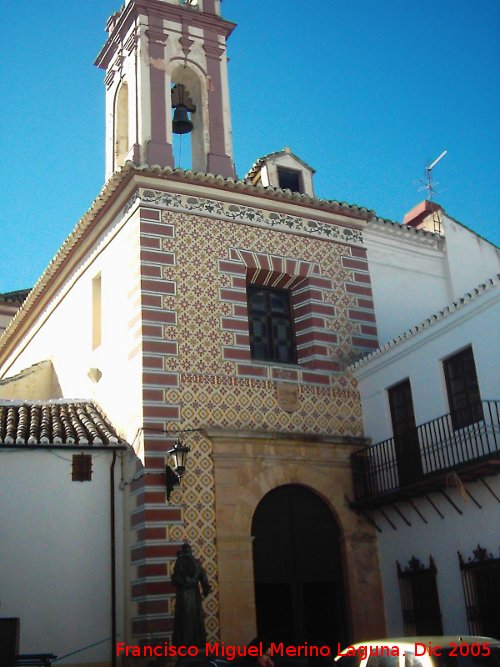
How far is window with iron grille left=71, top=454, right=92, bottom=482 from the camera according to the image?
1286 cm

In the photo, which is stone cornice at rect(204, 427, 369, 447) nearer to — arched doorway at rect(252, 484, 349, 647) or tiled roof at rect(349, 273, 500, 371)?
arched doorway at rect(252, 484, 349, 647)

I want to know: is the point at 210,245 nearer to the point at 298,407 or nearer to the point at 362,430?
the point at 298,407

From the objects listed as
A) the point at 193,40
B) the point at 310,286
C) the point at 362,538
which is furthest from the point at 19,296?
the point at 362,538

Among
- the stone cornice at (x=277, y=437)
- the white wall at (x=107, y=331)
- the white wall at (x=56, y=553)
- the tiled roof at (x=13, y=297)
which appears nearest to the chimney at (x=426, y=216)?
the stone cornice at (x=277, y=437)

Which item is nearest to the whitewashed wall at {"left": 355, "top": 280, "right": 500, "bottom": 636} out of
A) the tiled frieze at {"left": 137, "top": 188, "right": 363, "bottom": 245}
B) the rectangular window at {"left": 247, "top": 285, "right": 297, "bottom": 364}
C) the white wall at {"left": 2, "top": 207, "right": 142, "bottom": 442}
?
the rectangular window at {"left": 247, "top": 285, "right": 297, "bottom": 364}

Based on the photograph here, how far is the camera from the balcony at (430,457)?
1182 cm

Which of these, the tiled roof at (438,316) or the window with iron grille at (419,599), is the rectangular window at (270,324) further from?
the window with iron grille at (419,599)

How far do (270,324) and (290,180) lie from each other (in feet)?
11.3

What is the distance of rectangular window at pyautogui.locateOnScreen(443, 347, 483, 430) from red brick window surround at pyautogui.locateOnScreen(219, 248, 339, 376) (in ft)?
8.06

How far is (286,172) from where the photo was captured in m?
17.0

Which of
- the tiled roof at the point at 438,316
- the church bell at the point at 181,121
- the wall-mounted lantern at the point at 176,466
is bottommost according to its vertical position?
the wall-mounted lantern at the point at 176,466

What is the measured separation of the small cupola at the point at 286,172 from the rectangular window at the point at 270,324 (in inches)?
97.4

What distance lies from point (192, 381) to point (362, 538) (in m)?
3.89

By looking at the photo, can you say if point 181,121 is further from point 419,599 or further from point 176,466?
point 419,599
